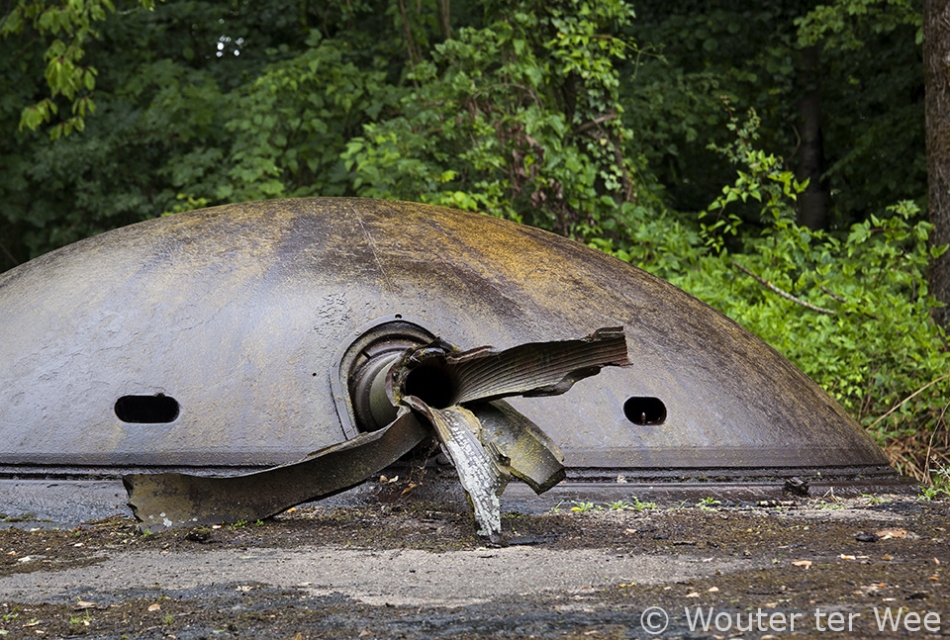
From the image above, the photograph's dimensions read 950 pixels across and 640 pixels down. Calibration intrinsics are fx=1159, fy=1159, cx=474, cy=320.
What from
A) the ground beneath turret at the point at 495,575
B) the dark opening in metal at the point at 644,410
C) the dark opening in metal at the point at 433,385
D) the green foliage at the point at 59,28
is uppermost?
the green foliage at the point at 59,28

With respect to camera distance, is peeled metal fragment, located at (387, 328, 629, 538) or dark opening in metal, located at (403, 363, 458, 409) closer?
peeled metal fragment, located at (387, 328, 629, 538)

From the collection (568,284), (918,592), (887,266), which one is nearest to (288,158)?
(887,266)

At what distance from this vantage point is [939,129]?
25.9 feet

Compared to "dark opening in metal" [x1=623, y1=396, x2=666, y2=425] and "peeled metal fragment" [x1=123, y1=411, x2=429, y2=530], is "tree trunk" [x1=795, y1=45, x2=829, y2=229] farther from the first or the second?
"peeled metal fragment" [x1=123, y1=411, x2=429, y2=530]

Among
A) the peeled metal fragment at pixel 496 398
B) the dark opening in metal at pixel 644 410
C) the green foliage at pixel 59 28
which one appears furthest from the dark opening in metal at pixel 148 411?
the green foliage at pixel 59 28

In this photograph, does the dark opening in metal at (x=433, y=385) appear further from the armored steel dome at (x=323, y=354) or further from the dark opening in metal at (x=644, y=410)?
the dark opening in metal at (x=644, y=410)

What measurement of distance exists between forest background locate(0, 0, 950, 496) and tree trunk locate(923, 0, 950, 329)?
32 millimetres

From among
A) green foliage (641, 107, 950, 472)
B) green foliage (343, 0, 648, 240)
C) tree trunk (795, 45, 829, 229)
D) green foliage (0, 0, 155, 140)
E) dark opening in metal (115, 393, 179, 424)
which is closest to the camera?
dark opening in metal (115, 393, 179, 424)

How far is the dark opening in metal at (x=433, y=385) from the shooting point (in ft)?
12.0

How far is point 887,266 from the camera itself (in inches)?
317

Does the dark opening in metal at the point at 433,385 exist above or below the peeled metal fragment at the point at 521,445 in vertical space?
above

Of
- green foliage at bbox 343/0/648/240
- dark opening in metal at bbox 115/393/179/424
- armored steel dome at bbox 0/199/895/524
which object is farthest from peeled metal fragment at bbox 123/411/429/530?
green foliage at bbox 343/0/648/240

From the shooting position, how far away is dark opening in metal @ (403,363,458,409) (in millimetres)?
3666

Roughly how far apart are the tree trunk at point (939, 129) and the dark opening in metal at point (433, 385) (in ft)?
16.5
